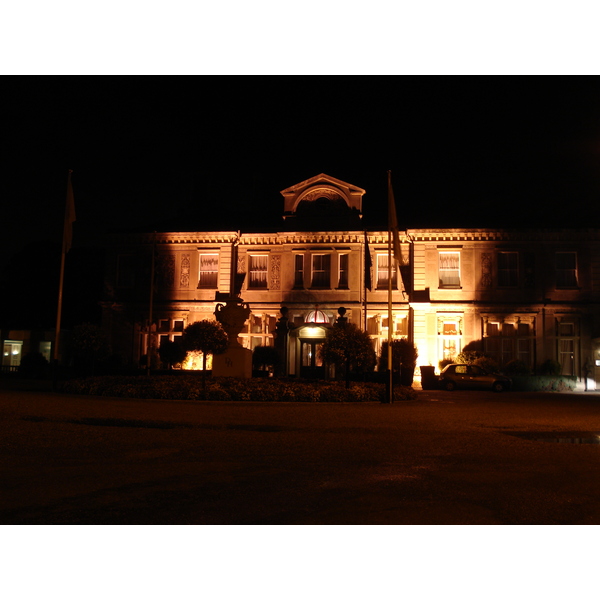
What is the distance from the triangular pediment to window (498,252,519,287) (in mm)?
8765

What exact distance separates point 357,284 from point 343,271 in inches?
47.4

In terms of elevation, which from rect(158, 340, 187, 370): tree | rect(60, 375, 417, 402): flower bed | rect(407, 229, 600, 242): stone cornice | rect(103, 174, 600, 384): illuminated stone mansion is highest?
rect(407, 229, 600, 242): stone cornice

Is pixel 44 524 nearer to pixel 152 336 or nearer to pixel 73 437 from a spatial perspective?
pixel 73 437

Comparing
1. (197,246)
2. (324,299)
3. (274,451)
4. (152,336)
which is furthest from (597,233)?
(274,451)

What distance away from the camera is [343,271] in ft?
120

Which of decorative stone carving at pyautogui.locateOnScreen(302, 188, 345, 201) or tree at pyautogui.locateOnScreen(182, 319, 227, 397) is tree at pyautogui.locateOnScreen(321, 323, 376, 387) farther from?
decorative stone carving at pyautogui.locateOnScreen(302, 188, 345, 201)

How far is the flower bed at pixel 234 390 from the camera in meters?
20.0

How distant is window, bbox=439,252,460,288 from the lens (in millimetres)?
35656

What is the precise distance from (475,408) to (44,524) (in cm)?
1553

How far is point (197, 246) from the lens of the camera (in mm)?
38000

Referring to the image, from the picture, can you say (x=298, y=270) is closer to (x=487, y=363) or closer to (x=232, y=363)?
(x=487, y=363)

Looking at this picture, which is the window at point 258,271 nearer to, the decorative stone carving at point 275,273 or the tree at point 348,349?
the decorative stone carving at point 275,273

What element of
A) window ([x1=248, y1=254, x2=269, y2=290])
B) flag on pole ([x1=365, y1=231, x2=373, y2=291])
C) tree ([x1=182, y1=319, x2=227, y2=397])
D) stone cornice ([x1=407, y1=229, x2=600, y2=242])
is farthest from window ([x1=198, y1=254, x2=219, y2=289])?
tree ([x1=182, y1=319, x2=227, y2=397])

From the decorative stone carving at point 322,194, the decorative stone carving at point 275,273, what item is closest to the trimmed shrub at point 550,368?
the decorative stone carving at point 322,194
